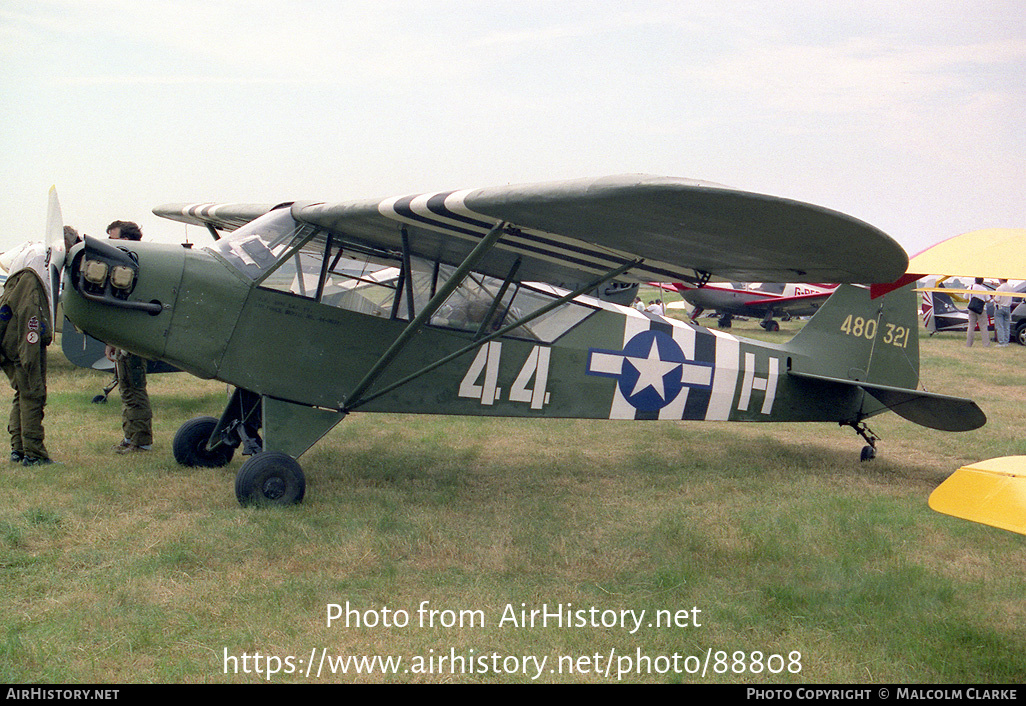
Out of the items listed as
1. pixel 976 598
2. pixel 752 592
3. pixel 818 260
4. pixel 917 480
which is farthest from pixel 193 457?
pixel 917 480

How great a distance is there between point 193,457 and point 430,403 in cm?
210

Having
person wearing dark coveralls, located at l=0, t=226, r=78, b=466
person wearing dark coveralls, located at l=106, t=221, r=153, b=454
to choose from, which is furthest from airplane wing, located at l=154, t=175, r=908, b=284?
person wearing dark coveralls, located at l=106, t=221, r=153, b=454

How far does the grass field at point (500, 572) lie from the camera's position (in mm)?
3430

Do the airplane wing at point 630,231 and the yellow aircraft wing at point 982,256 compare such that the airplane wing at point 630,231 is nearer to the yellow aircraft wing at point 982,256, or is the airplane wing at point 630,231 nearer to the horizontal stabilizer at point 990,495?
the yellow aircraft wing at point 982,256

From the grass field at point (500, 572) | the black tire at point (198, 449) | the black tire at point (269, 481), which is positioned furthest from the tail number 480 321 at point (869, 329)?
the black tire at point (198, 449)

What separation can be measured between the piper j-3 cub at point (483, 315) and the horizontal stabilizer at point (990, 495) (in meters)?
1.24

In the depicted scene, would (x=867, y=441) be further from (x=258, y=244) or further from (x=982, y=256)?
(x=258, y=244)

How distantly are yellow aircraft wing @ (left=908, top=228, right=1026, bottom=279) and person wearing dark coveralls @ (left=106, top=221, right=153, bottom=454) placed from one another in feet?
21.0

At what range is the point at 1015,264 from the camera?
3.82 m

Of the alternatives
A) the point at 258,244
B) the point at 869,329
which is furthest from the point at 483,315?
the point at 869,329

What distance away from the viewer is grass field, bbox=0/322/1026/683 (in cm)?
343

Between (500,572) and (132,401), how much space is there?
14.7ft

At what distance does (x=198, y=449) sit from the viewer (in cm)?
670

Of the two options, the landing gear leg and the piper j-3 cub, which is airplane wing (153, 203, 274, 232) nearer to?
the piper j-3 cub
